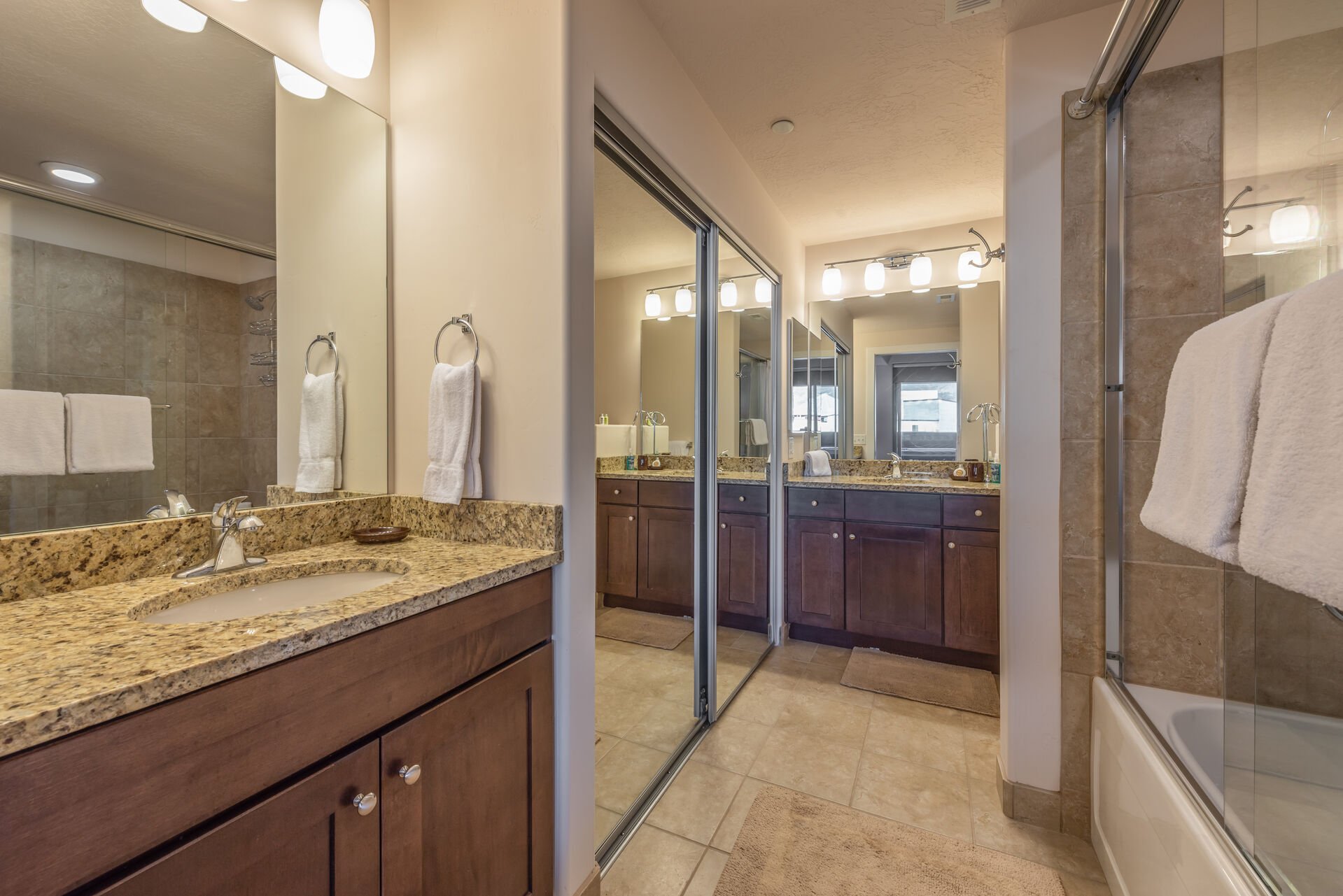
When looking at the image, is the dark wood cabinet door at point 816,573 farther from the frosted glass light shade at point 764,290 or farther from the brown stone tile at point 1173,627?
the brown stone tile at point 1173,627


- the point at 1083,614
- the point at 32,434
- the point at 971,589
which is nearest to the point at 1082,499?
the point at 1083,614

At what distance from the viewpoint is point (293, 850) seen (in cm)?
73

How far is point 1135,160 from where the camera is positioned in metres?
1.53

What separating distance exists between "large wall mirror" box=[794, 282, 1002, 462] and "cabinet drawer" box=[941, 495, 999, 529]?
0.61 metres

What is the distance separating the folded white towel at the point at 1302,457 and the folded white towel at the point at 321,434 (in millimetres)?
1823

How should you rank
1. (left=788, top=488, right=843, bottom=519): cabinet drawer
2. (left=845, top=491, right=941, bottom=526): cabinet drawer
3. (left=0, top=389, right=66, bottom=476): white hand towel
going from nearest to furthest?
1. (left=0, top=389, right=66, bottom=476): white hand towel
2. (left=845, top=491, right=941, bottom=526): cabinet drawer
3. (left=788, top=488, right=843, bottom=519): cabinet drawer

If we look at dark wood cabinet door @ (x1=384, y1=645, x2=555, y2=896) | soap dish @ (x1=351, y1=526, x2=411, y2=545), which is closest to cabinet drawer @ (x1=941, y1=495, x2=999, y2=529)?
dark wood cabinet door @ (x1=384, y1=645, x2=555, y2=896)

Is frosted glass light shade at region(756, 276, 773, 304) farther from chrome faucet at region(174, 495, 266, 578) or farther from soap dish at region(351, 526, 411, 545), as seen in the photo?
chrome faucet at region(174, 495, 266, 578)

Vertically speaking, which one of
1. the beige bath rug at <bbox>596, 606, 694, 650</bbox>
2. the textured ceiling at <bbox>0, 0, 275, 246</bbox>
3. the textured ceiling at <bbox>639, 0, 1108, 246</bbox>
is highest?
the textured ceiling at <bbox>639, 0, 1108, 246</bbox>

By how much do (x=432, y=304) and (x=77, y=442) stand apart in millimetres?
745

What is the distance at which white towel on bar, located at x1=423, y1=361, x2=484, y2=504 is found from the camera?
1304 millimetres

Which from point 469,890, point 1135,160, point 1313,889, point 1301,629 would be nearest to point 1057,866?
point 1313,889

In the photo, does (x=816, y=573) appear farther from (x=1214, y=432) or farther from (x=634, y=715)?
(x=1214, y=432)

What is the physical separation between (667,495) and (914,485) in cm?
138
